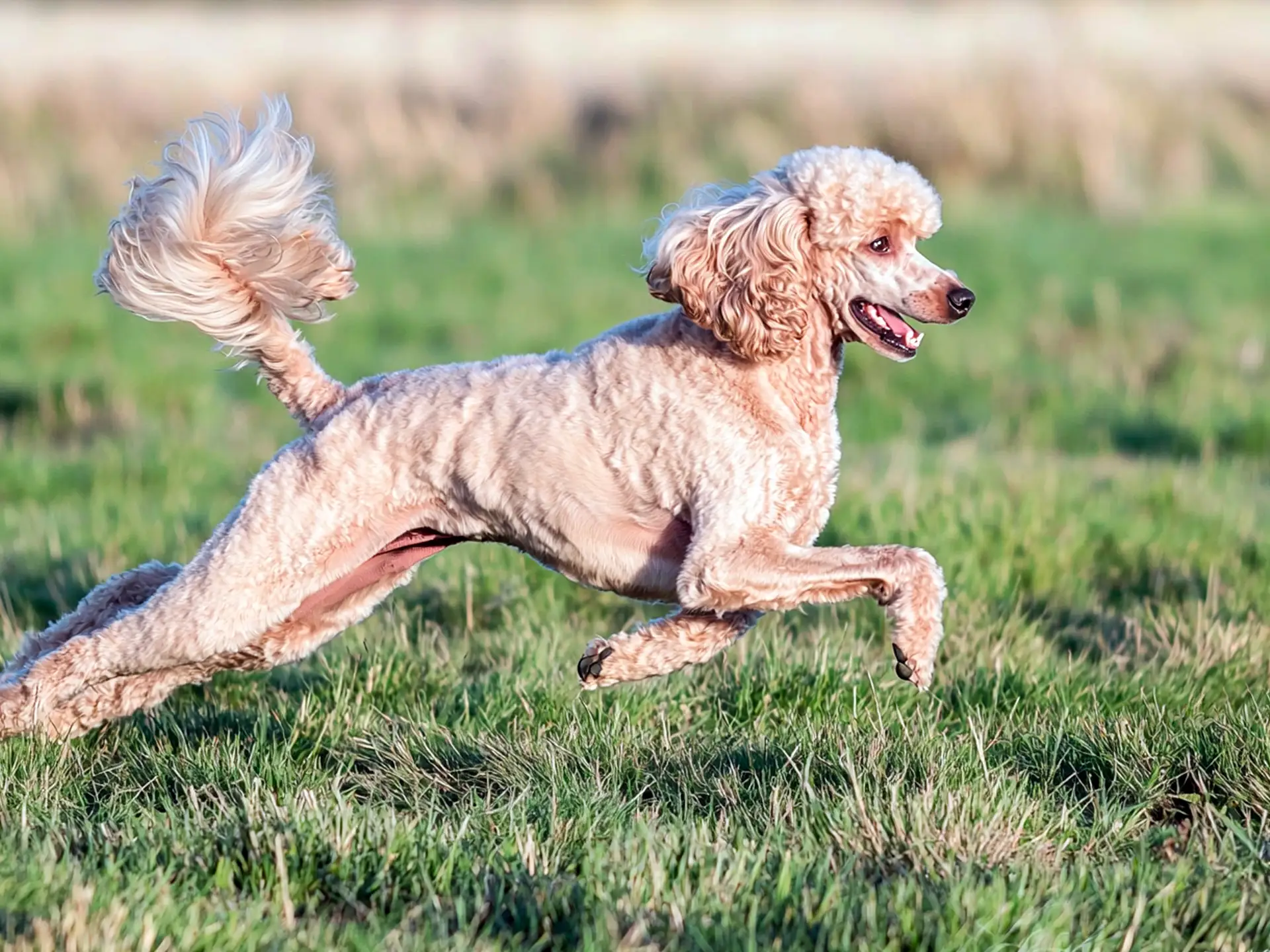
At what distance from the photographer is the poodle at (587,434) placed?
4242 mm

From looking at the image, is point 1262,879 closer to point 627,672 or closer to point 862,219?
point 627,672

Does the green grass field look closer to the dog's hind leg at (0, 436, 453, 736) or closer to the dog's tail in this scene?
the dog's hind leg at (0, 436, 453, 736)

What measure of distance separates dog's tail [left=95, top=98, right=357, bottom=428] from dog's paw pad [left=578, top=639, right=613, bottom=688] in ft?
3.34

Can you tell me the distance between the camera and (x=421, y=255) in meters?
13.7

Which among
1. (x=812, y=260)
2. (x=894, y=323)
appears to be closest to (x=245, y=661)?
(x=812, y=260)

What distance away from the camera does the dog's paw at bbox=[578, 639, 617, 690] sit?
4.35 metres

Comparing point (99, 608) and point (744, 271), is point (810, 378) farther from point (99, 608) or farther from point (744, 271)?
point (99, 608)

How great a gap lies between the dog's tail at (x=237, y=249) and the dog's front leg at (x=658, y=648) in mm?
1054

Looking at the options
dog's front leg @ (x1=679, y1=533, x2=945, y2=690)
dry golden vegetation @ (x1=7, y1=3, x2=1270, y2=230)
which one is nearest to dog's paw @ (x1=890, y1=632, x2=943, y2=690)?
dog's front leg @ (x1=679, y1=533, x2=945, y2=690)

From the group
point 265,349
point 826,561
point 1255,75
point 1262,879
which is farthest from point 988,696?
point 1255,75

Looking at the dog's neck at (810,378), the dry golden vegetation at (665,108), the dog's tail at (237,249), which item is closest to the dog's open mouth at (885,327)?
the dog's neck at (810,378)

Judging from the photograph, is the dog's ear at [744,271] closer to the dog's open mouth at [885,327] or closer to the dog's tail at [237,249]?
the dog's open mouth at [885,327]

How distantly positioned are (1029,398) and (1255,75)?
36.4 ft

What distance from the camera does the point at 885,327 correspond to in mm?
4402
